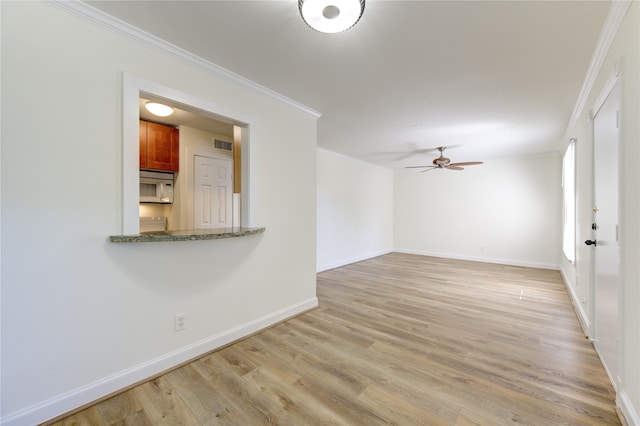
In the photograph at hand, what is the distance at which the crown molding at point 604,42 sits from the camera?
1542mm

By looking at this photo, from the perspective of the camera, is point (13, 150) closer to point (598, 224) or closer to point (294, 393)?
point (294, 393)

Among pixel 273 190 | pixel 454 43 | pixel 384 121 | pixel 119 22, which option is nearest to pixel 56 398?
pixel 273 190

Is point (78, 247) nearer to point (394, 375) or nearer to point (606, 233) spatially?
point (394, 375)

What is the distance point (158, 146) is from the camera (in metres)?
3.44

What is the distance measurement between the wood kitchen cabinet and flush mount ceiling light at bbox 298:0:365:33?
109 inches

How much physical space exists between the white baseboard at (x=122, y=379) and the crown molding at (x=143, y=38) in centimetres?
236

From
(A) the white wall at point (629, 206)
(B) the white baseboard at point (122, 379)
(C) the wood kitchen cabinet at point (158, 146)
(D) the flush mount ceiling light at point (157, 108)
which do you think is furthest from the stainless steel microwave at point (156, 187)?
(A) the white wall at point (629, 206)

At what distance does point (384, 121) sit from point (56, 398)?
402cm

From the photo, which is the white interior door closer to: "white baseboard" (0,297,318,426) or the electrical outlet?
"white baseboard" (0,297,318,426)

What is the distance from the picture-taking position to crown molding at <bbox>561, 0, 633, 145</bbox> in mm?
1542

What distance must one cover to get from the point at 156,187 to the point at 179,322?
2.25 metres

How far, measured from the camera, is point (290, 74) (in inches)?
95.1

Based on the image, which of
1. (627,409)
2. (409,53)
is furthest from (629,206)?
(409,53)

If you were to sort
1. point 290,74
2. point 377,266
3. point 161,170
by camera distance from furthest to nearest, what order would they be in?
1. point 377,266
2. point 161,170
3. point 290,74
